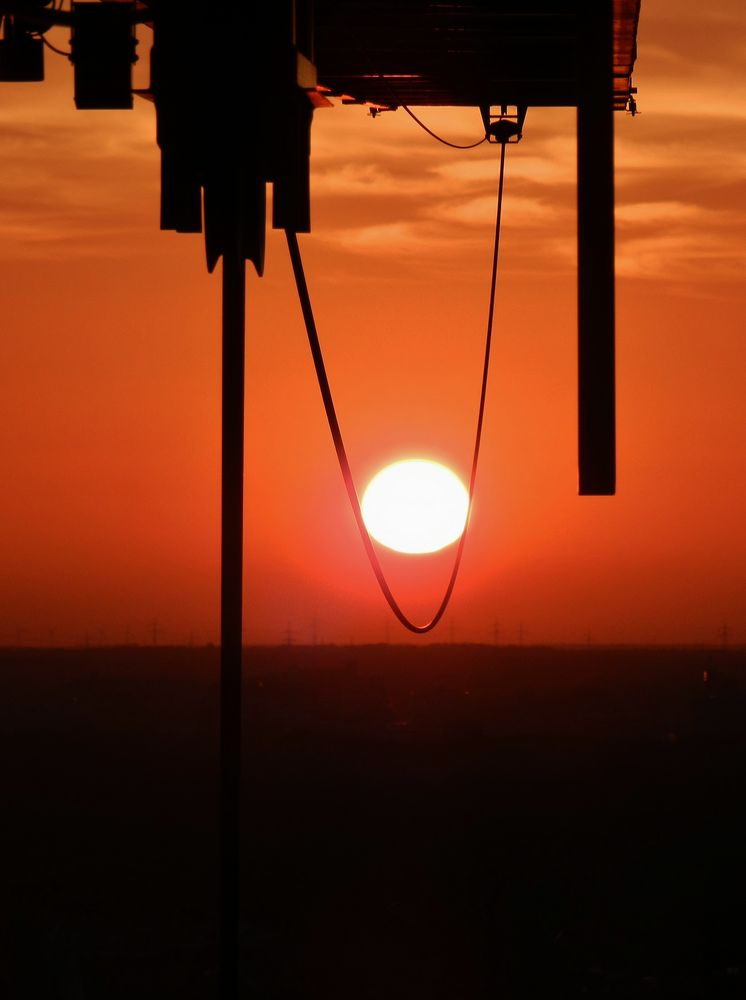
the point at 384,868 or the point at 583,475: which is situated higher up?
the point at 583,475

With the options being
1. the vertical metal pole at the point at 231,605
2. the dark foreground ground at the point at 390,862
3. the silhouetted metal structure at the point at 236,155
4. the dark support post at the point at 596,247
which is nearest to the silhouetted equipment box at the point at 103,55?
the silhouetted metal structure at the point at 236,155

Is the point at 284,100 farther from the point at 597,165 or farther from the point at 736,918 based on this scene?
the point at 736,918

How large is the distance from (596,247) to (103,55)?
2.58 metres

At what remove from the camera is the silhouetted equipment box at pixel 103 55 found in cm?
772

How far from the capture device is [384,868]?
76938mm

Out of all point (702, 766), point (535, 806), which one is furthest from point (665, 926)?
point (702, 766)

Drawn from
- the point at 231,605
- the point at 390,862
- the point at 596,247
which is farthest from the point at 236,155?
the point at 390,862

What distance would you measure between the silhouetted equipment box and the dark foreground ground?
161 feet

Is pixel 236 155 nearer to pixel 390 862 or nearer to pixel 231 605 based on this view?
pixel 231 605

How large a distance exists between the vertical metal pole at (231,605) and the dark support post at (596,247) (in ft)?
5.29

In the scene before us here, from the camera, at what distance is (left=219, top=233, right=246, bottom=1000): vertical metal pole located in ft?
21.2

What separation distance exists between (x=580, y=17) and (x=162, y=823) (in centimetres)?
8388

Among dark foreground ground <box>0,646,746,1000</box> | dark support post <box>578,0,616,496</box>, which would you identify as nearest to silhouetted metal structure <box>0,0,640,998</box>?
dark support post <box>578,0,616,496</box>

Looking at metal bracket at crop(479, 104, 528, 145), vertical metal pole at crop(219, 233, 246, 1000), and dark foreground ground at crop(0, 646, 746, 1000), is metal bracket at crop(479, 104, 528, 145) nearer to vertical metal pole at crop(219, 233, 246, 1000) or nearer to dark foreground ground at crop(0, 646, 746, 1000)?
vertical metal pole at crop(219, 233, 246, 1000)
